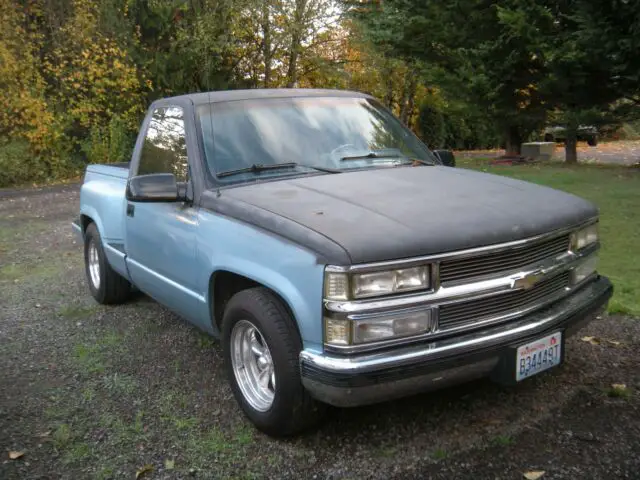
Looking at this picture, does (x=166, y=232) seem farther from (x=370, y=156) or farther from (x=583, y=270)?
(x=583, y=270)

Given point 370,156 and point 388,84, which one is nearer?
point 370,156

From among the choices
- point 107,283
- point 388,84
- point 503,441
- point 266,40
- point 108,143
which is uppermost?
point 266,40

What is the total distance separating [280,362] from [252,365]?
0.56 metres

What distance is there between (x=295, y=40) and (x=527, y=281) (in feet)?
62.0

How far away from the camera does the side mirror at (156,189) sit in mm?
3846

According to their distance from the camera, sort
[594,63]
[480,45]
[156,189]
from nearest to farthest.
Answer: [156,189] → [594,63] → [480,45]

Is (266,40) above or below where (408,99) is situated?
above

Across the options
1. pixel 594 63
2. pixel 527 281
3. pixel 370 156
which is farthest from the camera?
pixel 594 63

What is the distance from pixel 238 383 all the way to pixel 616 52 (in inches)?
420

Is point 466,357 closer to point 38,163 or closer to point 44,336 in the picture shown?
point 44,336

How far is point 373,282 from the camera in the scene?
2828 mm

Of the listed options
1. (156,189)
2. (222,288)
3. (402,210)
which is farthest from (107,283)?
(402,210)

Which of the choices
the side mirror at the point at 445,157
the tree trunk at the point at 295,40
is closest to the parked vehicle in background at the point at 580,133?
the tree trunk at the point at 295,40

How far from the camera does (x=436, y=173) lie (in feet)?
13.4
